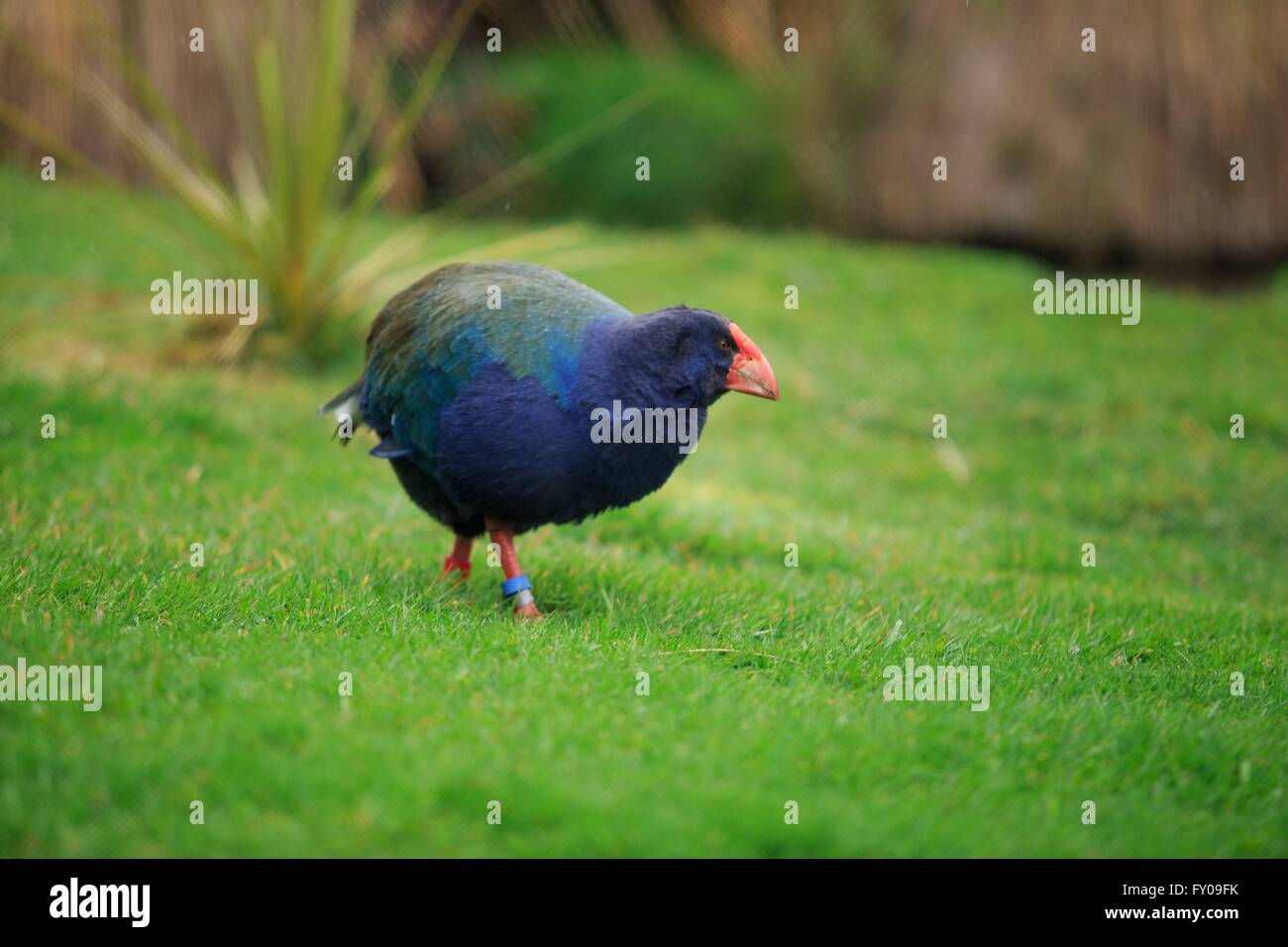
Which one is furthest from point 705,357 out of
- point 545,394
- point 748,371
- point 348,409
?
point 348,409

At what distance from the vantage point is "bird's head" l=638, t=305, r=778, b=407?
450 cm

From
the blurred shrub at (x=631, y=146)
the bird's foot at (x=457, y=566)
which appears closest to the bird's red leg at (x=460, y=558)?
the bird's foot at (x=457, y=566)

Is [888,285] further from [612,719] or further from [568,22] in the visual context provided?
[612,719]

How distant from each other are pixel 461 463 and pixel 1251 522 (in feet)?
16.4

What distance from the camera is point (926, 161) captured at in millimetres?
12383

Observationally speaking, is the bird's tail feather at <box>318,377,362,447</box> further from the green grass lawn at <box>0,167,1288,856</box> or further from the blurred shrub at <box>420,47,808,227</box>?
the blurred shrub at <box>420,47,808,227</box>

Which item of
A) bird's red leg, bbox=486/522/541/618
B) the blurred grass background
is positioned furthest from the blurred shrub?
bird's red leg, bbox=486/522/541/618

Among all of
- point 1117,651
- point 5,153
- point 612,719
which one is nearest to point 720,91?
point 5,153

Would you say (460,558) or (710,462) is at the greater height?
(710,462)

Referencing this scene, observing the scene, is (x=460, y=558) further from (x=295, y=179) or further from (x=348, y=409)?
(x=295, y=179)

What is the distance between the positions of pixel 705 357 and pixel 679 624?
3.33ft

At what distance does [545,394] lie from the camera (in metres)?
4.46
